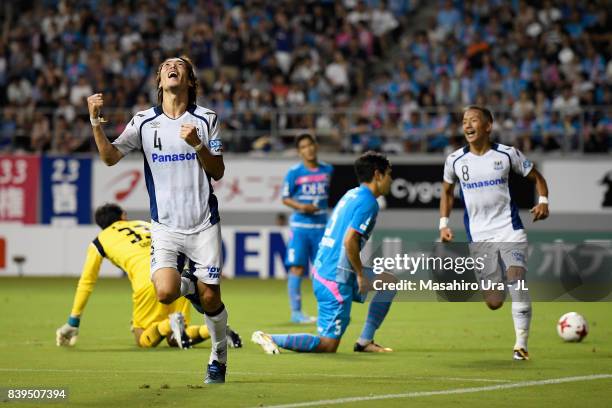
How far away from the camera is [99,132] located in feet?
28.1

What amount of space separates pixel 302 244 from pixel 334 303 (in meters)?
4.81

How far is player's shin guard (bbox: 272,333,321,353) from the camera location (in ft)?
36.6

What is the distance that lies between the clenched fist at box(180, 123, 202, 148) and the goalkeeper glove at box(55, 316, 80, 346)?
4177 mm

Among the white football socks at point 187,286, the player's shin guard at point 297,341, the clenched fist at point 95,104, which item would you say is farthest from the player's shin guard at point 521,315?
the clenched fist at point 95,104

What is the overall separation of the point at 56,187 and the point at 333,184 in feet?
21.1

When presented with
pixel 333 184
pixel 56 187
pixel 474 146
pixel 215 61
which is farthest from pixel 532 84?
pixel 474 146

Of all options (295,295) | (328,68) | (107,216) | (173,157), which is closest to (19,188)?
(328,68)

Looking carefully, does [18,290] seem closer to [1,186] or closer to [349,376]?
[1,186]

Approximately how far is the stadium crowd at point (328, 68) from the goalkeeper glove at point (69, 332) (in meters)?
14.2

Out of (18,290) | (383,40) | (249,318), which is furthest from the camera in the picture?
(383,40)

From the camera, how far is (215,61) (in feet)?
95.9

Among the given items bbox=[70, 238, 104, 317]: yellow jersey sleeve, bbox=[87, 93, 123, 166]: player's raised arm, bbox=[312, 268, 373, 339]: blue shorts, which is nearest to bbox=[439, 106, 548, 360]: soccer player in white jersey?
bbox=[312, 268, 373, 339]: blue shorts

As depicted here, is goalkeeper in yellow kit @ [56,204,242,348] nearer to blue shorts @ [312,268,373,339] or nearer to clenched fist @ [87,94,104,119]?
blue shorts @ [312,268,373,339]

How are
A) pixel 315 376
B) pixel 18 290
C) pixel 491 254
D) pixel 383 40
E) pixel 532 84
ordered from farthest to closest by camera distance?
1. pixel 383 40
2. pixel 532 84
3. pixel 18 290
4. pixel 491 254
5. pixel 315 376
